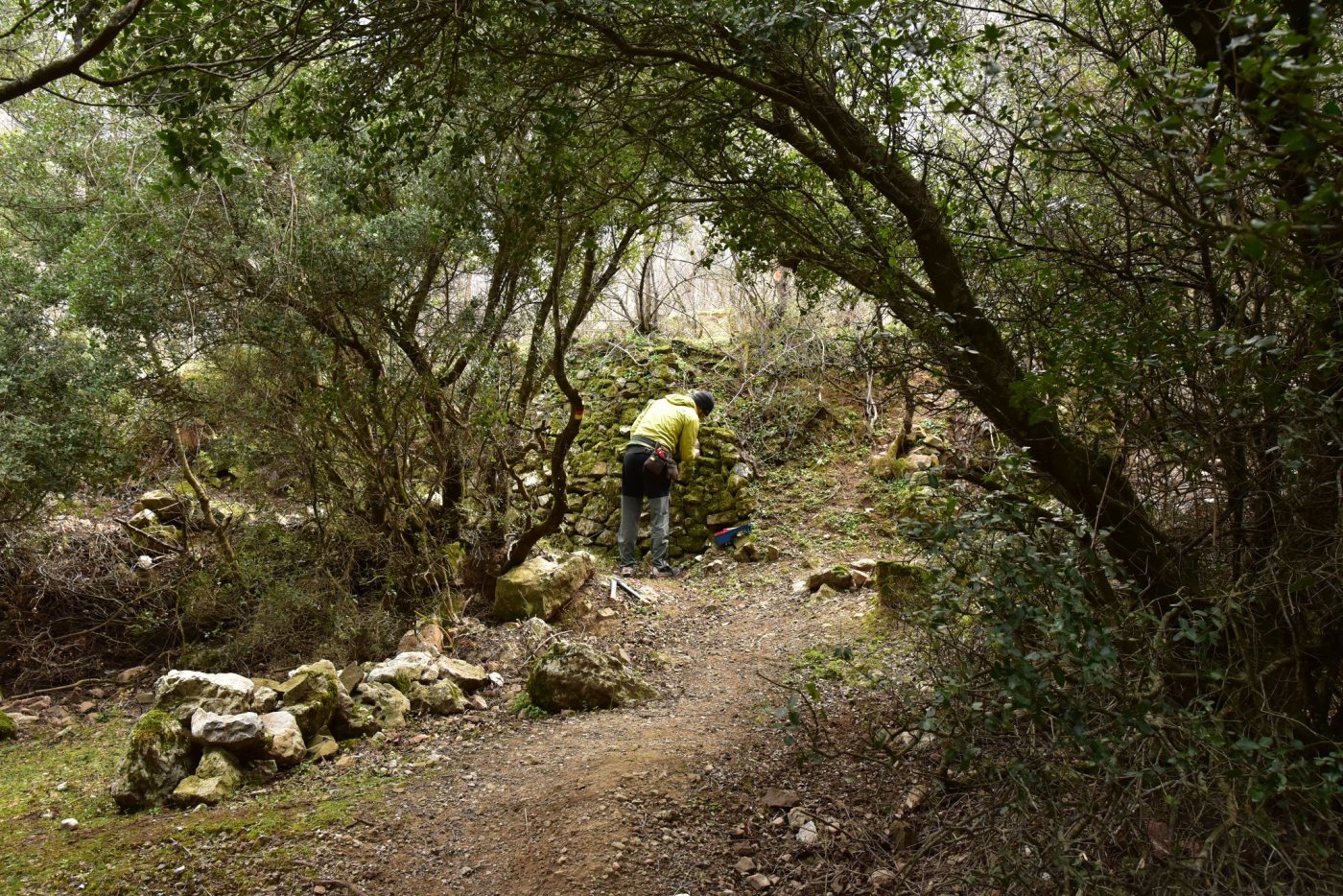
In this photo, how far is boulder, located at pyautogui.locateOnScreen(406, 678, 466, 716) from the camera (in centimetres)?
562

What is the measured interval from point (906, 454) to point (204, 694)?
789 centimetres

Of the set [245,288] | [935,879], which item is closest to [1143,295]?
[935,879]

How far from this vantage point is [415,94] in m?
4.39

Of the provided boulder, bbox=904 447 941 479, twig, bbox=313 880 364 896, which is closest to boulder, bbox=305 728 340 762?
twig, bbox=313 880 364 896

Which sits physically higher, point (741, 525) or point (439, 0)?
point (439, 0)

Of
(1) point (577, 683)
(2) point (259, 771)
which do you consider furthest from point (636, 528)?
(2) point (259, 771)

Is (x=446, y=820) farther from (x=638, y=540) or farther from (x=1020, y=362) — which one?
(x=638, y=540)

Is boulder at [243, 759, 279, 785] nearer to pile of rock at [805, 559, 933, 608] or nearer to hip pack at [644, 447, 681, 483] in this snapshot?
pile of rock at [805, 559, 933, 608]

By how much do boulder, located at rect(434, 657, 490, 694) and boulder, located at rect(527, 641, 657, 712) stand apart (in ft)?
1.61

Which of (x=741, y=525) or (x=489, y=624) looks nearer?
(x=489, y=624)

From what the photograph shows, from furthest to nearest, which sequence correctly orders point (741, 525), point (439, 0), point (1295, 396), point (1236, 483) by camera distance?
1. point (741, 525)
2. point (439, 0)
3. point (1236, 483)
4. point (1295, 396)

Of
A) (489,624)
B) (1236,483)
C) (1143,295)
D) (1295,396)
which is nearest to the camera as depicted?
(1295,396)

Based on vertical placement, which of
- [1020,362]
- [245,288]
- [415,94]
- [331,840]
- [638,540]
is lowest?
[331,840]

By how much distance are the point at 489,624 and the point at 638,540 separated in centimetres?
289
